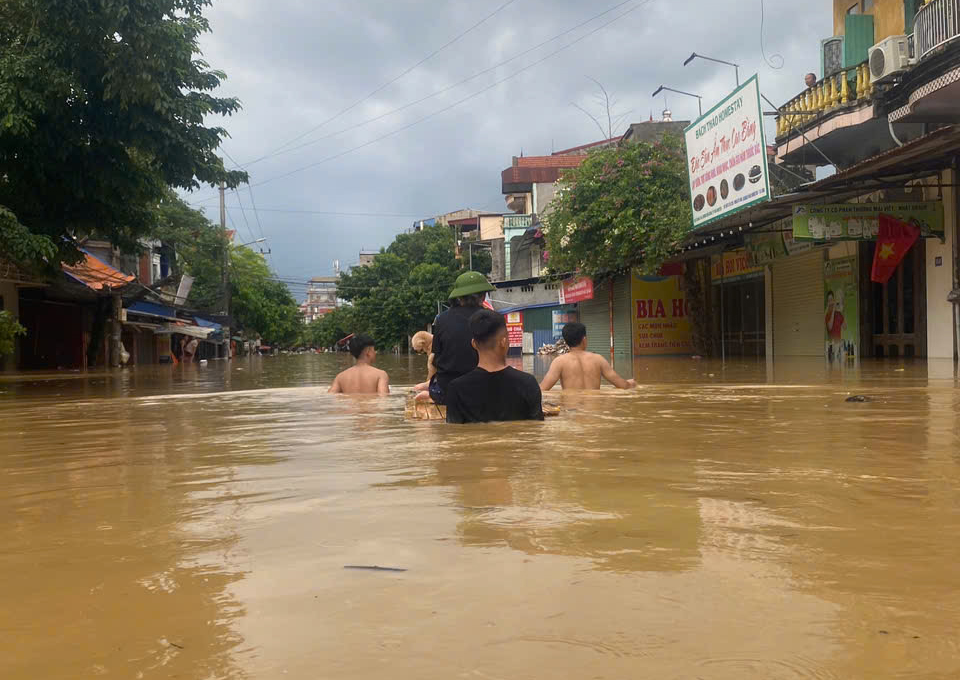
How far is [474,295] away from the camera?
22.2 ft

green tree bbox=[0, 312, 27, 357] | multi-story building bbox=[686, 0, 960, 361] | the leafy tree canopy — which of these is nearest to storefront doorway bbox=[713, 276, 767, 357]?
multi-story building bbox=[686, 0, 960, 361]

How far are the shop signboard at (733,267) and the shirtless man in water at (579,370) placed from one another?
1477cm

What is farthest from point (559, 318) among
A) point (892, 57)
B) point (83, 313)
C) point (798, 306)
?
point (892, 57)

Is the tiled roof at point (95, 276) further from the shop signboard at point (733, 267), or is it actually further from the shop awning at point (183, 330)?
the shop signboard at point (733, 267)

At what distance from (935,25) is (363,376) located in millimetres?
11086

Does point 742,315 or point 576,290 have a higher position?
point 576,290

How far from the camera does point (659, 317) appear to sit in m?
28.0

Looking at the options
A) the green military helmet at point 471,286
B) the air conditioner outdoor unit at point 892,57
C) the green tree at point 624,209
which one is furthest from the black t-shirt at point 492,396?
the green tree at point 624,209

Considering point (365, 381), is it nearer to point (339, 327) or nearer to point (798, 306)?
point (798, 306)

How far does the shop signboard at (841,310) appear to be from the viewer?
17656mm

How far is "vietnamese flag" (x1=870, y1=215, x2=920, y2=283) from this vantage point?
1455 centimetres

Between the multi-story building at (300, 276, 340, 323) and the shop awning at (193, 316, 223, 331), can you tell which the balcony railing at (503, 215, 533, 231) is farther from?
the multi-story building at (300, 276, 340, 323)

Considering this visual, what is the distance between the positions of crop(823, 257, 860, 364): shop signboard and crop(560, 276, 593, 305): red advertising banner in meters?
11.9

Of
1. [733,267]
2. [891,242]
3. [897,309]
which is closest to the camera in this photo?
[891,242]
